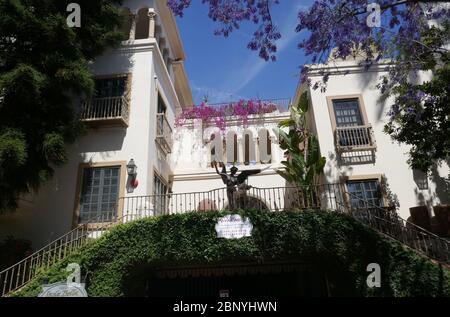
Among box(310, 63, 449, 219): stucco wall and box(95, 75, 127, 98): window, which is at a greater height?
box(95, 75, 127, 98): window

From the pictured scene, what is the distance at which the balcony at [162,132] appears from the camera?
13.4 metres

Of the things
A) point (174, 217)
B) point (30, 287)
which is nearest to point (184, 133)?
point (174, 217)

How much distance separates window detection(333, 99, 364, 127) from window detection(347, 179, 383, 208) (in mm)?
2411

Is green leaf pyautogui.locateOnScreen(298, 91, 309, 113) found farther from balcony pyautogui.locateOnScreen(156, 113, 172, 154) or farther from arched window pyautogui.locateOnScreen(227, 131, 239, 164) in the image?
balcony pyautogui.locateOnScreen(156, 113, 172, 154)

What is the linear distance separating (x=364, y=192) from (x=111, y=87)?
1001cm

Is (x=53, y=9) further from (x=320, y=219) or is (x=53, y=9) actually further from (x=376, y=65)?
(x=376, y=65)

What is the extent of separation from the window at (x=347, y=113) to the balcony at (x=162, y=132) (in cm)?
676

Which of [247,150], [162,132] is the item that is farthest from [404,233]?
[162,132]

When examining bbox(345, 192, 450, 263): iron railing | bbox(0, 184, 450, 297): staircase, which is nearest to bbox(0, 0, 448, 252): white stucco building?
bbox(0, 184, 450, 297): staircase

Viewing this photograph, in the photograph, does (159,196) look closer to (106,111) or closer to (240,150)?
(106,111)

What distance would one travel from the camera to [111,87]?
13.1 metres

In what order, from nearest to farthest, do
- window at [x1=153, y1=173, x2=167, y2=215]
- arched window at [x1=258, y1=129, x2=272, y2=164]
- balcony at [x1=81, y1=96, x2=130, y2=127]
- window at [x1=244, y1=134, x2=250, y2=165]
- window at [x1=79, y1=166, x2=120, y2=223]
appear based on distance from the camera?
window at [x1=79, y1=166, x2=120, y2=223], balcony at [x1=81, y1=96, x2=130, y2=127], window at [x1=153, y1=173, x2=167, y2=215], arched window at [x1=258, y1=129, x2=272, y2=164], window at [x1=244, y1=134, x2=250, y2=165]

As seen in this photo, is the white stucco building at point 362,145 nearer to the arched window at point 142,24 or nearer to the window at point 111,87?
the window at point 111,87

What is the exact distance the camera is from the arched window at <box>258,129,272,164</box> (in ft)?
51.6
